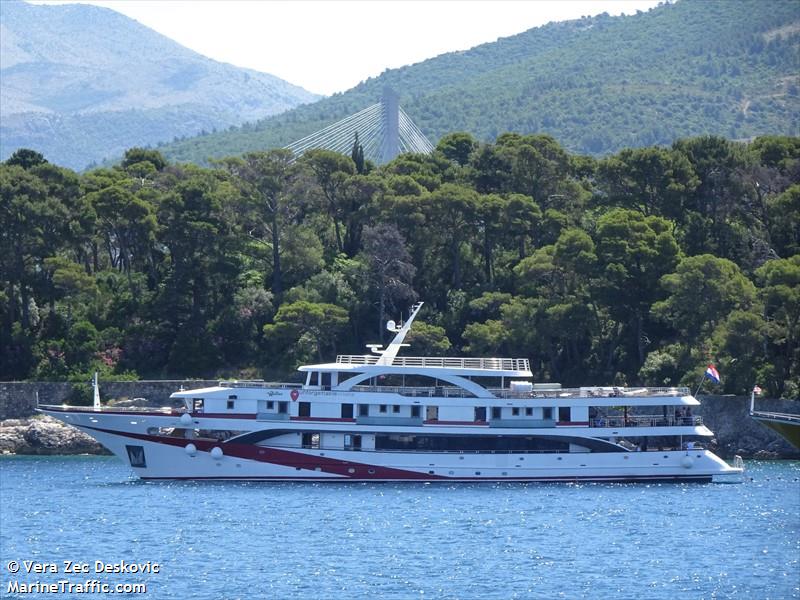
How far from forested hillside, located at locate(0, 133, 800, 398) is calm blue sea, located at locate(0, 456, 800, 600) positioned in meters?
16.7

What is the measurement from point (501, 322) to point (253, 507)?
81.9 ft

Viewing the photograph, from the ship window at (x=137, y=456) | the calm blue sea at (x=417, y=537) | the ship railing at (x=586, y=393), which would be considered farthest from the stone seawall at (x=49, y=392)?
the ship railing at (x=586, y=393)

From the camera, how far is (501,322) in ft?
220

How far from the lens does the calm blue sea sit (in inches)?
1314

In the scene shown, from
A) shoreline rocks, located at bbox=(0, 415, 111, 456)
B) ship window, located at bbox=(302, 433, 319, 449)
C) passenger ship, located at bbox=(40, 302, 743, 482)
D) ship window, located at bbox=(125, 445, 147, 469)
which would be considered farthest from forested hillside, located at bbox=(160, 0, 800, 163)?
ship window, located at bbox=(125, 445, 147, 469)

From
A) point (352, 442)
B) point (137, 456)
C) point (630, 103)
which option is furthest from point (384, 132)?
point (630, 103)

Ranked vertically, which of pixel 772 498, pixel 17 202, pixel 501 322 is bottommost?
pixel 772 498

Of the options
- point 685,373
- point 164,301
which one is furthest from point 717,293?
point 164,301

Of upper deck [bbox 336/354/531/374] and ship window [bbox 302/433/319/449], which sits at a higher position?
upper deck [bbox 336/354/531/374]

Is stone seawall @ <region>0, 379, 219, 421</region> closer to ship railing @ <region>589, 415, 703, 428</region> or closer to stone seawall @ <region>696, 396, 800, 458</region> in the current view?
stone seawall @ <region>696, 396, 800, 458</region>

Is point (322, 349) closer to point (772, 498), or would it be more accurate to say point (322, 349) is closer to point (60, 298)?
point (60, 298)

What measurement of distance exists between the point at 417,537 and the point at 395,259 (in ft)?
106

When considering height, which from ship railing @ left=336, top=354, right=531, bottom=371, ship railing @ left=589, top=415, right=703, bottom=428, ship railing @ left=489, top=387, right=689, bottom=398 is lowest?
ship railing @ left=589, top=415, right=703, bottom=428

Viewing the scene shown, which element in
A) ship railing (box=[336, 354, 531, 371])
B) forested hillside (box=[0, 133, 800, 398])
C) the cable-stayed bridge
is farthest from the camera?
the cable-stayed bridge
